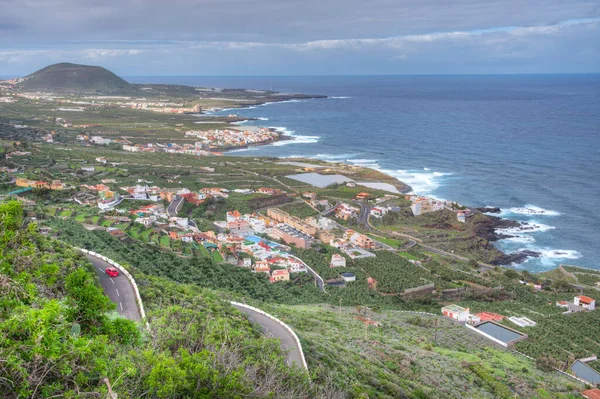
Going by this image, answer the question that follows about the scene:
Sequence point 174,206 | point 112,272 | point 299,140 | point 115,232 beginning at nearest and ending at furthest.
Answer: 1. point 112,272
2. point 115,232
3. point 174,206
4. point 299,140

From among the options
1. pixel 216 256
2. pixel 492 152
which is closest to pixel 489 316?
pixel 216 256

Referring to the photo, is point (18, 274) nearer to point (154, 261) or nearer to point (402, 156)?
point (154, 261)

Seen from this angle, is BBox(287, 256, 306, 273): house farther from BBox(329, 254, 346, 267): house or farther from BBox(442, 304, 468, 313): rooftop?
BBox(442, 304, 468, 313): rooftop

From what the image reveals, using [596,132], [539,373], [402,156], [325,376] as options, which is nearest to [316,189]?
[402,156]

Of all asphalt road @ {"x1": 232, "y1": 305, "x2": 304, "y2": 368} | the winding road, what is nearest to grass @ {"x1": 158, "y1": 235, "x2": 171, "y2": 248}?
the winding road

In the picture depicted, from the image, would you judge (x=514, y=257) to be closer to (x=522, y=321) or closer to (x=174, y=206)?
(x=522, y=321)

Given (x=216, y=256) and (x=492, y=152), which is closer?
(x=216, y=256)
